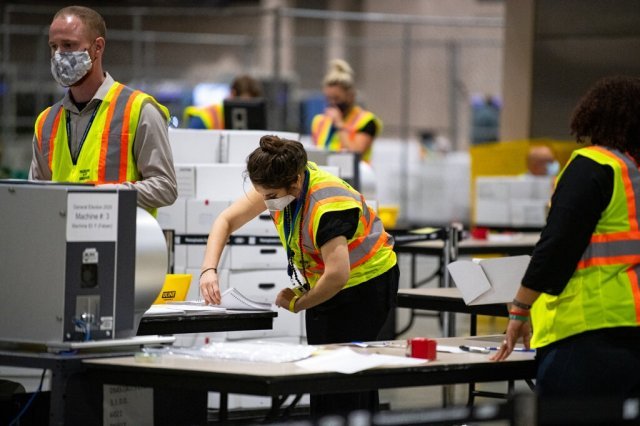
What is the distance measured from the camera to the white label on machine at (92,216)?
12.4 feet

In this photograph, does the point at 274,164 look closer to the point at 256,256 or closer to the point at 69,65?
the point at 69,65

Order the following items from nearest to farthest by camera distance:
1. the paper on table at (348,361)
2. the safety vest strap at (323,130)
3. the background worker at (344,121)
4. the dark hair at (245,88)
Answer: the paper on table at (348,361)
the dark hair at (245,88)
the background worker at (344,121)
the safety vest strap at (323,130)

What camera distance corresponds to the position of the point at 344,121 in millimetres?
9852

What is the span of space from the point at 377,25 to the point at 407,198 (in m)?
6.37

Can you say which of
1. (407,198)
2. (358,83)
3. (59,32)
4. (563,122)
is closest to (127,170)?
(59,32)

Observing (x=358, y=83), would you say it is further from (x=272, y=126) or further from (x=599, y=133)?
(x=599, y=133)

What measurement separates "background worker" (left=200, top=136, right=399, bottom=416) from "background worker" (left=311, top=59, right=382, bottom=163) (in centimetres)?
488

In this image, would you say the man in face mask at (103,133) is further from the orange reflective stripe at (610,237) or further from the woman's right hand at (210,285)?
the orange reflective stripe at (610,237)

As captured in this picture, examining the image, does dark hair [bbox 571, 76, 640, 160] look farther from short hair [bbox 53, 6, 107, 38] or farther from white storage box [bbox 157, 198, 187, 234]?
white storage box [bbox 157, 198, 187, 234]

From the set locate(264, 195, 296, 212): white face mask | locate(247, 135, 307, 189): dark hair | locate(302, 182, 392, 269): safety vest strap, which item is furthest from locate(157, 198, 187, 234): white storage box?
locate(247, 135, 307, 189): dark hair

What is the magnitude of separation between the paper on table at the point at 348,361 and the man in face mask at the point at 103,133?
1.20m

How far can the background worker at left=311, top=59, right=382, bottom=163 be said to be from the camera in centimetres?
975

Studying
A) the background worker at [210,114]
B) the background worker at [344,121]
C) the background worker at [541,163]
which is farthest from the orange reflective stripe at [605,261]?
the background worker at [541,163]

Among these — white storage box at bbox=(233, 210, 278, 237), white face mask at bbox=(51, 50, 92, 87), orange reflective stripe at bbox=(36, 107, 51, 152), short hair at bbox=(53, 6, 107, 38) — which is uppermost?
short hair at bbox=(53, 6, 107, 38)
